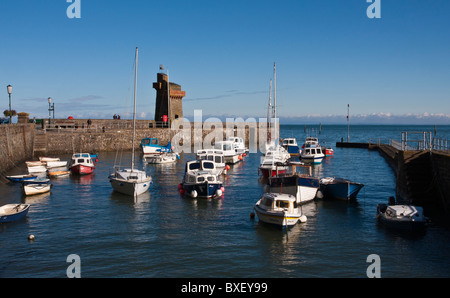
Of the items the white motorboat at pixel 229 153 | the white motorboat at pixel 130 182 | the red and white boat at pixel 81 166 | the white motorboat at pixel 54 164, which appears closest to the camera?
the white motorboat at pixel 130 182

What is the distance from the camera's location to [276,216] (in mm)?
19453

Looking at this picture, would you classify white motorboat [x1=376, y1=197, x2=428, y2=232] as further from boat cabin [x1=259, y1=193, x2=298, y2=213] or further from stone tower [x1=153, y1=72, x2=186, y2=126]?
stone tower [x1=153, y1=72, x2=186, y2=126]

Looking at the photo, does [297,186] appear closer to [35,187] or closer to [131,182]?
[131,182]

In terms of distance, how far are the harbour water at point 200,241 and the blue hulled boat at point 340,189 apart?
2.35 feet

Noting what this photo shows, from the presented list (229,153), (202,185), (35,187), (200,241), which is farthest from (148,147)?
(200,241)

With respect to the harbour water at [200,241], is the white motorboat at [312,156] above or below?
above

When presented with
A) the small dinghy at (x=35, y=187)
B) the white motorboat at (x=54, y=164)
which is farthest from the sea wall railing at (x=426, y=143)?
the white motorboat at (x=54, y=164)

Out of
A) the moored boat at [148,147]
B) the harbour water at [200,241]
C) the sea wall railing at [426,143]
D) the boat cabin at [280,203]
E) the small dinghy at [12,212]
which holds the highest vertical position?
the sea wall railing at [426,143]

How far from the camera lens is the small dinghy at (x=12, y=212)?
20328 mm

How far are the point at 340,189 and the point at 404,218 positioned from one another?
729cm

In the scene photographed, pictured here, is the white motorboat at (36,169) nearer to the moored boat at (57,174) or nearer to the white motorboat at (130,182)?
the moored boat at (57,174)

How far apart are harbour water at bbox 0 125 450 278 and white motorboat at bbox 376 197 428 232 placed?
0.53m

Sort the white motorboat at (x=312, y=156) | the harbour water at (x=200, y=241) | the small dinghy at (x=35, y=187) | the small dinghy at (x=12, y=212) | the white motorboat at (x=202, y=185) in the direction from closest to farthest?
the harbour water at (x=200, y=241), the small dinghy at (x=12, y=212), the white motorboat at (x=202, y=185), the small dinghy at (x=35, y=187), the white motorboat at (x=312, y=156)
